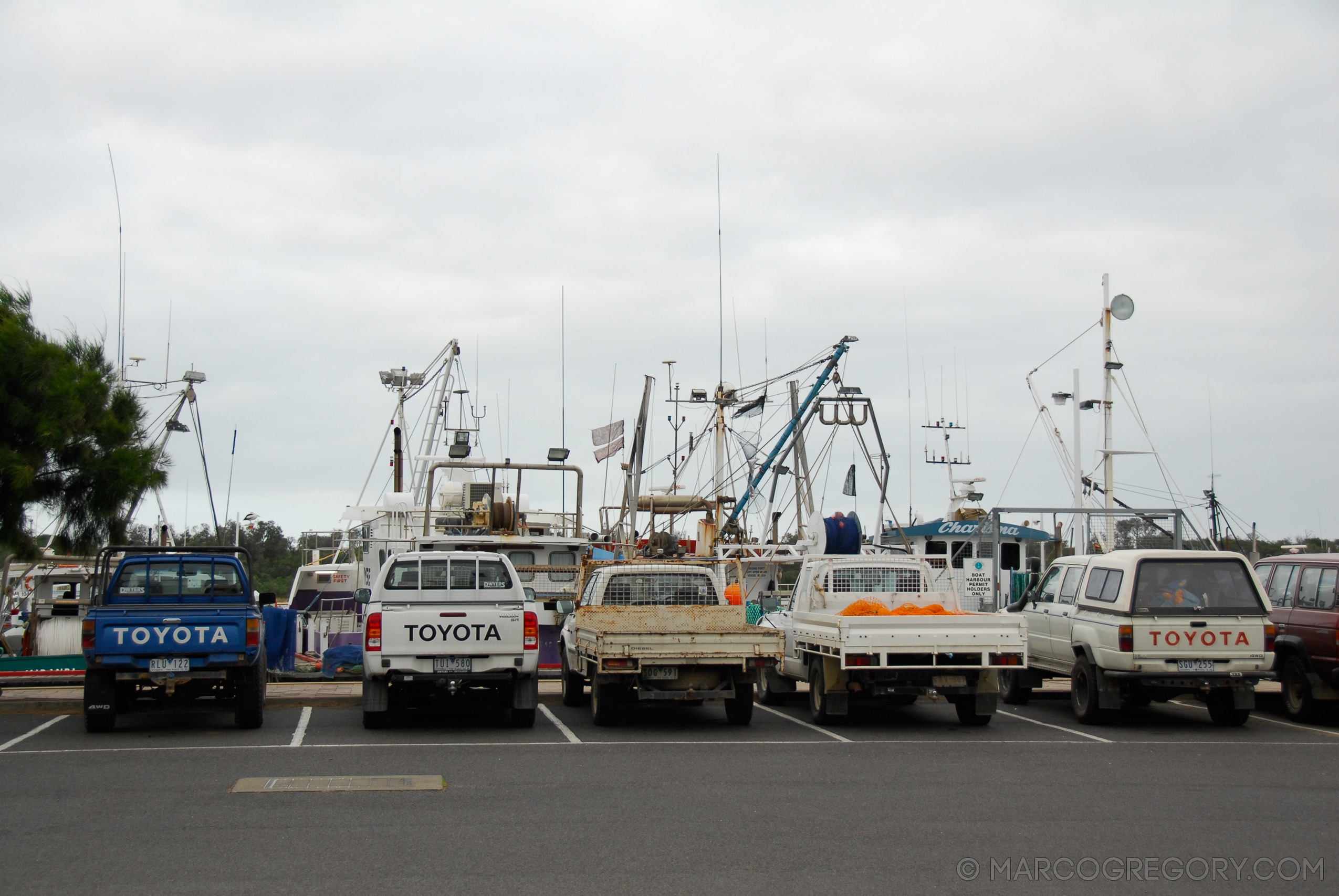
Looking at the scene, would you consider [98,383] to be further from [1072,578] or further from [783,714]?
[1072,578]

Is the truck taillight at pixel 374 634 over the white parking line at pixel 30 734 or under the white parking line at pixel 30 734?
over

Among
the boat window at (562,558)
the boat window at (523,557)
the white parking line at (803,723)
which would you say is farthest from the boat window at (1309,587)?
the boat window at (523,557)

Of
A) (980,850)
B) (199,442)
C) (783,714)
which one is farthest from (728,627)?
(199,442)

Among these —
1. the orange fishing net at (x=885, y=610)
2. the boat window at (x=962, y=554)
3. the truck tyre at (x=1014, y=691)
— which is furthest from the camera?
the boat window at (x=962, y=554)

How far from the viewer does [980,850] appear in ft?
24.9

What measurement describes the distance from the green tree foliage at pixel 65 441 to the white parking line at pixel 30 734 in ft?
7.07

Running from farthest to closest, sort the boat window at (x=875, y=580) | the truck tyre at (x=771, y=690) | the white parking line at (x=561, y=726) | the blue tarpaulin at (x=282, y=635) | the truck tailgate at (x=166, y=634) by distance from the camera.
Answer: the blue tarpaulin at (x=282, y=635) → the truck tyre at (x=771, y=690) → the boat window at (x=875, y=580) → the white parking line at (x=561, y=726) → the truck tailgate at (x=166, y=634)

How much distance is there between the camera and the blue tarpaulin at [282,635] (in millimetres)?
19562

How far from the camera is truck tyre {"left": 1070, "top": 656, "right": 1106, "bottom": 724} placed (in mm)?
13906

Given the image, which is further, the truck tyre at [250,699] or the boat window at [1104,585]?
the boat window at [1104,585]

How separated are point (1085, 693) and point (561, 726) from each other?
20.3ft

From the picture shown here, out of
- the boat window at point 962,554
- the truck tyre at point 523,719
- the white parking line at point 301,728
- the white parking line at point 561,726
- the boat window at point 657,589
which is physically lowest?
the white parking line at point 561,726

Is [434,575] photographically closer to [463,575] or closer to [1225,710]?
[463,575]

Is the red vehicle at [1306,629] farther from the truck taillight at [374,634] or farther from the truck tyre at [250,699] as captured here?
the truck tyre at [250,699]
